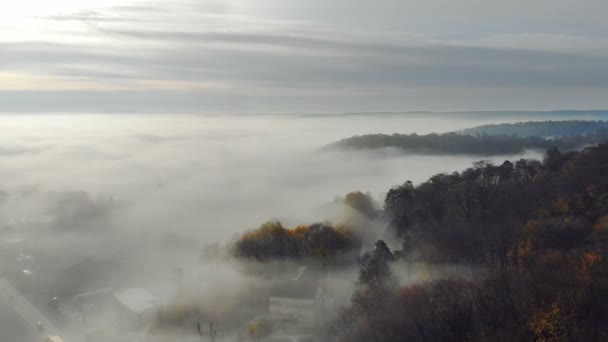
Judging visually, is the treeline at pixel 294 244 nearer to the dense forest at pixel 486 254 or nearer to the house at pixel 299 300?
the dense forest at pixel 486 254

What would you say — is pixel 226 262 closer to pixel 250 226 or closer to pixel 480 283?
pixel 250 226

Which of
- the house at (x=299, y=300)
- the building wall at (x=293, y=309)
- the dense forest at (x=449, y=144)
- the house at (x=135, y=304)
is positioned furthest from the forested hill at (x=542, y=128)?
the building wall at (x=293, y=309)

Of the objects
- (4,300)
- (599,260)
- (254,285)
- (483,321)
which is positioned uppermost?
(599,260)

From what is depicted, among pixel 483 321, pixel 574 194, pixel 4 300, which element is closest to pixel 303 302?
pixel 483 321

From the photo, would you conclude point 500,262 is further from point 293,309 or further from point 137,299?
point 137,299

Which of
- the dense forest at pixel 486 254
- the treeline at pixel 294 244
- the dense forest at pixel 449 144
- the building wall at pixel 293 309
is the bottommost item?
the building wall at pixel 293 309

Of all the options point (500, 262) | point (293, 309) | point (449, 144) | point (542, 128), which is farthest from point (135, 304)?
point (542, 128)
